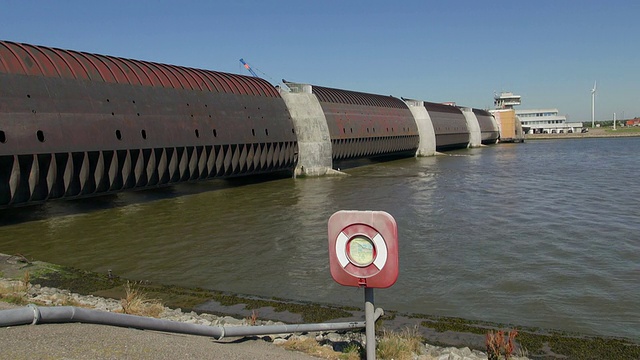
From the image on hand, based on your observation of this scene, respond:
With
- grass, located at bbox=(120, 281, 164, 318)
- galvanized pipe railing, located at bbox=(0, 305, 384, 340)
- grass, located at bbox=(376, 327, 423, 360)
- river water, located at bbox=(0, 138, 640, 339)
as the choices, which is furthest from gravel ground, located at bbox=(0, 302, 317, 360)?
river water, located at bbox=(0, 138, 640, 339)

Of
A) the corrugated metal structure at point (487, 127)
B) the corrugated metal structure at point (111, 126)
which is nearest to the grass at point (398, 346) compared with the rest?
the corrugated metal structure at point (111, 126)

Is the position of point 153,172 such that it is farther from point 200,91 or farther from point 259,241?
point 259,241

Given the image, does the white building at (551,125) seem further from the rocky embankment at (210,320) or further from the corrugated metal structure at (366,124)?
the rocky embankment at (210,320)

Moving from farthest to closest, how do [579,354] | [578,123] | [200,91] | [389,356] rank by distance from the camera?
[578,123] → [200,91] → [579,354] → [389,356]

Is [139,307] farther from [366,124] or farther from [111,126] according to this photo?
[366,124]

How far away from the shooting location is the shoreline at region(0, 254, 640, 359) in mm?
9664

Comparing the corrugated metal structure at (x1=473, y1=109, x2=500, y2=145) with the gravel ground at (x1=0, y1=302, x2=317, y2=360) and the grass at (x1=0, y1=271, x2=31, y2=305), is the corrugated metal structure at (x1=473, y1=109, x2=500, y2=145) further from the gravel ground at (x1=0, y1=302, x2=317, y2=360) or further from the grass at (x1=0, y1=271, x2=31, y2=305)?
the gravel ground at (x1=0, y1=302, x2=317, y2=360)

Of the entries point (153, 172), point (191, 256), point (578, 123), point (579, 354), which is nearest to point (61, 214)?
point (153, 172)

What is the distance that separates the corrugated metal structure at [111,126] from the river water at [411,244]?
2.22 meters

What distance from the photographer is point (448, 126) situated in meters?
94.4

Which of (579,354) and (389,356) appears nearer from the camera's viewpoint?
(389,356)

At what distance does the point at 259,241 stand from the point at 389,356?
13429mm

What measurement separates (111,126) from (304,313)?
63.8 ft

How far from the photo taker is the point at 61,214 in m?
28.4
